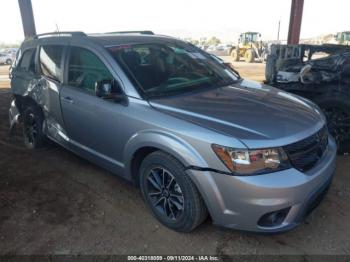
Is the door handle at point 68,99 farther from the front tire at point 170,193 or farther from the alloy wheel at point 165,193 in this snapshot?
the alloy wheel at point 165,193

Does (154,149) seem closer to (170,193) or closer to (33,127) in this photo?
(170,193)

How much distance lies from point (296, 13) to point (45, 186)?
12.0 metres

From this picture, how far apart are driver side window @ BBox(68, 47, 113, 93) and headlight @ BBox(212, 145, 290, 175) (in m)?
1.53

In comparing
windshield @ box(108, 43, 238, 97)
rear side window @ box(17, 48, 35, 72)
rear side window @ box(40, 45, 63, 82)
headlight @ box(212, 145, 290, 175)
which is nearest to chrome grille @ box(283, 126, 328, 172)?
headlight @ box(212, 145, 290, 175)

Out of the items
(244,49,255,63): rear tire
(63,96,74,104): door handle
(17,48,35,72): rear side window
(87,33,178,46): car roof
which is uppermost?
(87,33,178,46): car roof

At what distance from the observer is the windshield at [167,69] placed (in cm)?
341

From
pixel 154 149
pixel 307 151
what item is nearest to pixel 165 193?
pixel 154 149

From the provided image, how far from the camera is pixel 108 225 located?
332 centimetres

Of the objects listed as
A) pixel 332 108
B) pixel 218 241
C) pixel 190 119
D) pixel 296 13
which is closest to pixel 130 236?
pixel 218 241

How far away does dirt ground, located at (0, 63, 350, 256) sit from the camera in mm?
2973

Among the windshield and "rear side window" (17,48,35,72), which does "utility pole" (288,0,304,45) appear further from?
"rear side window" (17,48,35,72)

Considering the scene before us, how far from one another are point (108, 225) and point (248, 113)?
5.67 ft

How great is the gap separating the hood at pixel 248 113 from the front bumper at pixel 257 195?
29 centimetres

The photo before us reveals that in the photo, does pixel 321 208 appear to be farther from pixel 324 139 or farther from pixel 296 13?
pixel 296 13
